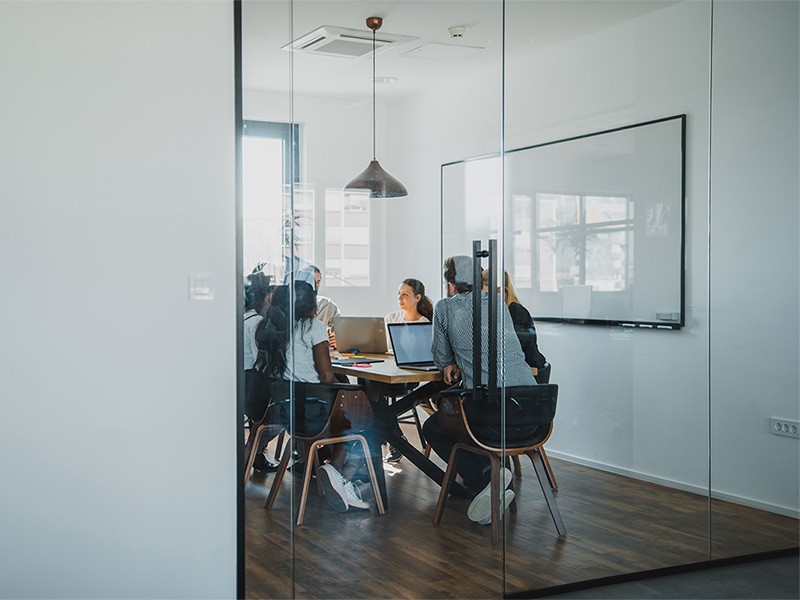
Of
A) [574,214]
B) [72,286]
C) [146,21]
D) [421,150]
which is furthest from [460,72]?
[72,286]

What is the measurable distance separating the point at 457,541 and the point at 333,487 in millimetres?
547

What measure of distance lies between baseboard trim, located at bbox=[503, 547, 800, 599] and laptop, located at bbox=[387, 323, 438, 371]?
3.11ft

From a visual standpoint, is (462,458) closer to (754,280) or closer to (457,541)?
(457,541)

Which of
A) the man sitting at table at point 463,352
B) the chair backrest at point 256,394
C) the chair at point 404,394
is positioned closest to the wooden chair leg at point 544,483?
the man sitting at table at point 463,352

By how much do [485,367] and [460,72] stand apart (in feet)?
3.77

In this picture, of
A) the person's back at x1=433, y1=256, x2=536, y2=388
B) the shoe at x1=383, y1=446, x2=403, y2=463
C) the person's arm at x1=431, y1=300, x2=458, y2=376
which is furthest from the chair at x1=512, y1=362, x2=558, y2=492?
the shoe at x1=383, y1=446, x2=403, y2=463

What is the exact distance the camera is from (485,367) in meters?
3.55

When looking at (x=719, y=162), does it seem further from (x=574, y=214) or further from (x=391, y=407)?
(x=391, y=407)

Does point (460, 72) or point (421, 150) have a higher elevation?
point (460, 72)

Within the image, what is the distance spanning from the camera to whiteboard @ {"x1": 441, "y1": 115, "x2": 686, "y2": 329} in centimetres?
355

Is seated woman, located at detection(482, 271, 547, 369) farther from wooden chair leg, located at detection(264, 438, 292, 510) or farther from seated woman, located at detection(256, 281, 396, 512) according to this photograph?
wooden chair leg, located at detection(264, 438, 292, 510)

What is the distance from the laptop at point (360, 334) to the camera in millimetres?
3361

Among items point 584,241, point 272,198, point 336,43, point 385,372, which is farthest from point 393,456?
point 336,43

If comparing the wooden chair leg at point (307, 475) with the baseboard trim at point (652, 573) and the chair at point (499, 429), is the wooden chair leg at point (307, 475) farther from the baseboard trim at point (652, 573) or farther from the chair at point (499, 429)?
the baseboard trim at point (652, 573)
